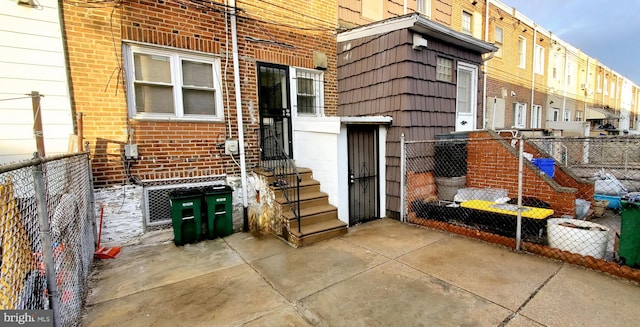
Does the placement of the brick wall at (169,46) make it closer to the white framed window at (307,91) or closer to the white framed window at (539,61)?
the white framed window at (307,91)

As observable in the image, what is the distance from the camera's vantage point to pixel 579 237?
11.8 ft

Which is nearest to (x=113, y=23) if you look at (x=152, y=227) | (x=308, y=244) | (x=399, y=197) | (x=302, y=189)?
(x=152, y=227)

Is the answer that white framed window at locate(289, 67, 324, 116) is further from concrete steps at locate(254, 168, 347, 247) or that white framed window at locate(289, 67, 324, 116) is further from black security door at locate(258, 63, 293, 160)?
concrete steps at locate(254, 168, 347, 247)

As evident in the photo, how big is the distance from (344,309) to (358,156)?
3.42 meters

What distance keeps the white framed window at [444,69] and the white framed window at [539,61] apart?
36.6ft

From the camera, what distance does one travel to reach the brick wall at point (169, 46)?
424cm

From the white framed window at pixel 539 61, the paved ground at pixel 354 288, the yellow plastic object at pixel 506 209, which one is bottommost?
the paved ground at pixel 354 288

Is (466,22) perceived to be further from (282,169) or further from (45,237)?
(45,237)

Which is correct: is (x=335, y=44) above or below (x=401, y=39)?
above

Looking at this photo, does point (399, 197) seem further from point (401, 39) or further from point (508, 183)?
point (401, 39)

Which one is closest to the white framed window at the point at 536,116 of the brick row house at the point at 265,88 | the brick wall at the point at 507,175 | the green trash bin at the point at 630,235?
the brick row house at the point at 265,88

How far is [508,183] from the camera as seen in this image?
5.34 m

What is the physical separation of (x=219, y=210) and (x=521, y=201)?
4.90m

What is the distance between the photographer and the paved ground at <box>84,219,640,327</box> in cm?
263
